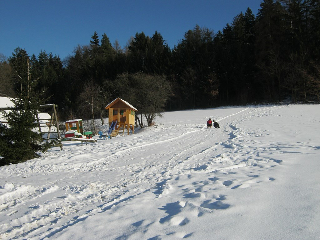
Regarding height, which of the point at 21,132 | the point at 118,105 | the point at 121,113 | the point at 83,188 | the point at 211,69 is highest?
the point at 211,69

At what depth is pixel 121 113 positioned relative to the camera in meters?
23.3

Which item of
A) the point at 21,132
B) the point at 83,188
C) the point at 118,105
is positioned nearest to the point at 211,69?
the point at 118,105

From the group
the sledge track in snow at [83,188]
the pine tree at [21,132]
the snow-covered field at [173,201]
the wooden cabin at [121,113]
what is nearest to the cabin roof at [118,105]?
the wooden cabin at [121,113]

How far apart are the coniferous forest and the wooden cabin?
310 centimetres

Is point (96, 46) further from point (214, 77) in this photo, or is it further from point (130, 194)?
point (130, 194)

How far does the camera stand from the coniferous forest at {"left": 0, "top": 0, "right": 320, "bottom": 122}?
35.8m

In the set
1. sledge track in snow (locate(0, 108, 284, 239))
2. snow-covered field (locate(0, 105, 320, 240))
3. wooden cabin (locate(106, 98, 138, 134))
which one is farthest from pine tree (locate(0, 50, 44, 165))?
wooden cabin (locate(106, 98, 138, 134))

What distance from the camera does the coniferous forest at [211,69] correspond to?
3575cm

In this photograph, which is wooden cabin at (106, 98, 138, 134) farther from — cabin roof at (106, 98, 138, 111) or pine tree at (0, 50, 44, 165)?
pine tree at (0, 50, 44, 165)

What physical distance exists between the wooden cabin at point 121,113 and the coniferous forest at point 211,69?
3.10 metres

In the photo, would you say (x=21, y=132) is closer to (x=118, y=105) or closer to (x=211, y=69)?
(x=118, y=105)

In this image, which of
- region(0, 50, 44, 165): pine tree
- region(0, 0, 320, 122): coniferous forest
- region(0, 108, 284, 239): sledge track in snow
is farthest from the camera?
region(0, 0, 320, 122): coniferous forest

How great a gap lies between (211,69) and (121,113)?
99.2 ft

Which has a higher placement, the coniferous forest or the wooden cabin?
the coniferous forest
